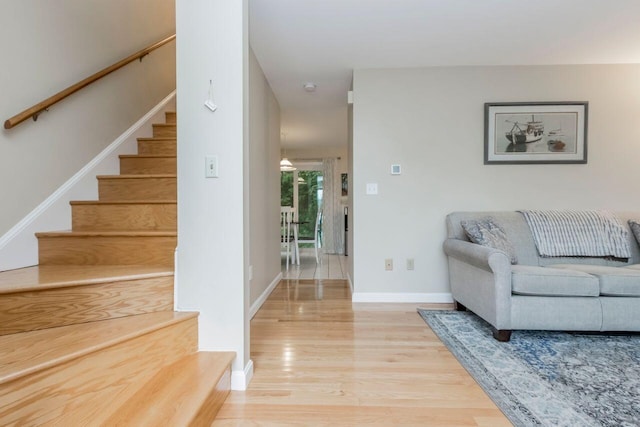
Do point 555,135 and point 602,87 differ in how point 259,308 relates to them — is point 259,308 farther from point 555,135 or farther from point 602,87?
point 602,87

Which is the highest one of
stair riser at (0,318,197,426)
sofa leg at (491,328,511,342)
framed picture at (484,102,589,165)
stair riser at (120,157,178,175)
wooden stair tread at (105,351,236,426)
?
framed picture at (484,102,589,165)

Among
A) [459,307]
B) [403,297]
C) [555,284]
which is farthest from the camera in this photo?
[403,297]

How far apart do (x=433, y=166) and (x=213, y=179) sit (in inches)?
88.6

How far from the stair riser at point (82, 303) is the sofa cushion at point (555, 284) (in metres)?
2.21

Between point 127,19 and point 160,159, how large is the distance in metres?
1.26

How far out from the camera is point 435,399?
1.41 meters

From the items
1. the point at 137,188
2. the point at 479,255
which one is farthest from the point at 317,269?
the point at 137,188

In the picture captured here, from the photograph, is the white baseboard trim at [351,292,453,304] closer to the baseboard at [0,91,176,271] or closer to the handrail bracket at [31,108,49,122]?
the baseboard at [0,91,176,271]

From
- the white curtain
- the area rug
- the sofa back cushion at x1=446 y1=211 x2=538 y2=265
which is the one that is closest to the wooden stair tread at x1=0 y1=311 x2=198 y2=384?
the area rug

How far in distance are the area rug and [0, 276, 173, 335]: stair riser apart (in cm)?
174

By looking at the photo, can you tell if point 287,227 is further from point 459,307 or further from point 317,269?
point 459,307

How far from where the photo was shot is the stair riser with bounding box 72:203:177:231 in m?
1.92

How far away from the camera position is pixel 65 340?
1117mm

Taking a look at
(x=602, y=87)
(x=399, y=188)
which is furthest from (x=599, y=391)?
(x=602, y=87)
